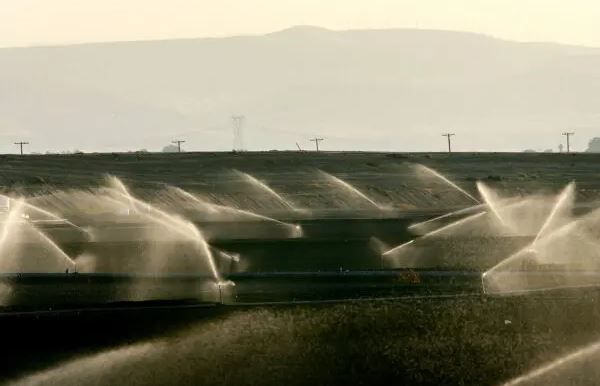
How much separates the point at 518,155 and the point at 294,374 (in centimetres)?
13119

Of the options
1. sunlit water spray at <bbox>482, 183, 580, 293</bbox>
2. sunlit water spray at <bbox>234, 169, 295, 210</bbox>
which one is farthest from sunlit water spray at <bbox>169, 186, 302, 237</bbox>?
sunlit water spray at <bbox>482, 183, 580, 293</bbox>

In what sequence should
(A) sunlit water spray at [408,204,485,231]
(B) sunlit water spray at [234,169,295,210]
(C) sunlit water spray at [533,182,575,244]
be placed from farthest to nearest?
(B) sunlit water spray at [234,169,295,210], (A) sunlit water spray at [408,204,485,231], (C) sunlit water spray at [533,182,575,244]

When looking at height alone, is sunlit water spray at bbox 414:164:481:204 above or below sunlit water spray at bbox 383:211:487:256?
above

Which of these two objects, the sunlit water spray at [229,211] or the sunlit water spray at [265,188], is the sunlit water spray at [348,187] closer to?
the sunlit water spray at [265,188]

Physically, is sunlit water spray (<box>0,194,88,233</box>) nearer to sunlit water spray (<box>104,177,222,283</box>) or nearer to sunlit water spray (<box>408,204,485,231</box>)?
sunlit water spray (<box>104,177,222,283</box>)

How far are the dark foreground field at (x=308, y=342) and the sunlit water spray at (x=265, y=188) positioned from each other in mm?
55312

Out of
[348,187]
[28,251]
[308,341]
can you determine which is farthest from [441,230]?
[348,187]

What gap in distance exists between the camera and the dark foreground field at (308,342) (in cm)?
2317

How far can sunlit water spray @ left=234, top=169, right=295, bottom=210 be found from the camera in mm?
88425

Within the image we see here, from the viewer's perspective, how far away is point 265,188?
99.6 m

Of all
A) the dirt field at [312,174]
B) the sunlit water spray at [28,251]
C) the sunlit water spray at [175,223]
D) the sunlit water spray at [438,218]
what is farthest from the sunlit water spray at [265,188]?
the sunlit water spray at [28,251]

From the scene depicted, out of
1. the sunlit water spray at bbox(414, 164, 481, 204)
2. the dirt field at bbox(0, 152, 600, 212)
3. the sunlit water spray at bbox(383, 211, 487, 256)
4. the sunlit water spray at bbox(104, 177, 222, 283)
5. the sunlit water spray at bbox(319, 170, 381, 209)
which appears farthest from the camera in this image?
the sunlit water spray at bbox(414, 164, 481, 204)

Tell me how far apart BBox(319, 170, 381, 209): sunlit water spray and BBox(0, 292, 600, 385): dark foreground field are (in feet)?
189

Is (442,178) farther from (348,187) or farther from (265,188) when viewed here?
(265,188)
